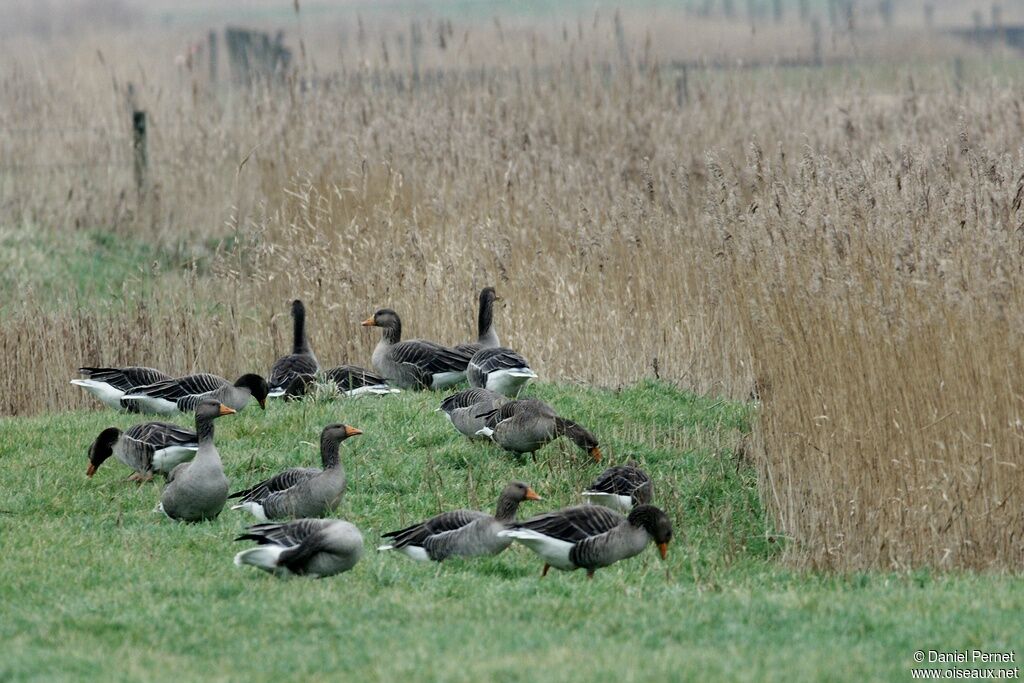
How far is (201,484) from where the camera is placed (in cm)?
965

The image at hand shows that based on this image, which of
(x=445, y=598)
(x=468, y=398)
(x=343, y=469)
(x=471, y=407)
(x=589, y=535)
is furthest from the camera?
(x=468, y=398)

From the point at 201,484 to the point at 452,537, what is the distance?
1.99 meters

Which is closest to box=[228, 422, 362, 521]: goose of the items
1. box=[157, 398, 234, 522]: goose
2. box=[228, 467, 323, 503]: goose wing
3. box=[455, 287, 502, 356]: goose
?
box=[228, 467, 323, 503]: goose wing

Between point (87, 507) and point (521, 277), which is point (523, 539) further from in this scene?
point (521, 277)

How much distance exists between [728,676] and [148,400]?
8.85 metres

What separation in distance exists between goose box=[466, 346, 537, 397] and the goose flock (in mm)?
13

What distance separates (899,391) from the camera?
31.4 feet

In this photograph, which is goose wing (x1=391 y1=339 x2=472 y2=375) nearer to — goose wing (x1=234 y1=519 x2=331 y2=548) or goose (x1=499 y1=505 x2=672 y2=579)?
goose (x1=499 y1=505 x2=672 y2=579)

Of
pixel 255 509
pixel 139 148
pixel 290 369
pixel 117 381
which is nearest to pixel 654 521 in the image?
pixel 255 509

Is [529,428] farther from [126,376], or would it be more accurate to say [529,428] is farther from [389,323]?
[126,376]

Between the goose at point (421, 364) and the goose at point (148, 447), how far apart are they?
365cm

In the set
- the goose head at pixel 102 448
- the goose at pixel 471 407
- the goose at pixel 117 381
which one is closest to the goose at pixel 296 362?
the goose at pixel 117 381

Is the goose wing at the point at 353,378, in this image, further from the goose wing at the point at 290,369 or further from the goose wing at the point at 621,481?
the goose wing at the point at 621,481

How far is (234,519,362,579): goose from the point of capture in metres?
8.09
